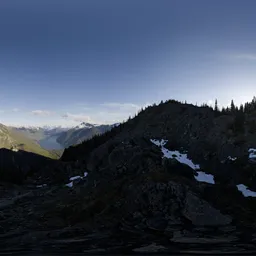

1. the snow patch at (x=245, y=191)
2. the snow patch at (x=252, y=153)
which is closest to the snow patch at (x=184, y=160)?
the snow patch at (x=245, y=191)

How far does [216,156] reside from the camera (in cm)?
9275

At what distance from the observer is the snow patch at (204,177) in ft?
257

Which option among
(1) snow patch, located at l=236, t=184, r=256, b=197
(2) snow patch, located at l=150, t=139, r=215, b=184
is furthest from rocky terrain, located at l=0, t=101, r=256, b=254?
(2) snow patch, located at l=150, t=139, r=215, b=184

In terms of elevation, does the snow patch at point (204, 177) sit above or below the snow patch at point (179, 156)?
below

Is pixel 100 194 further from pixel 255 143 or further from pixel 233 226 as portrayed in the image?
pixel 255 143

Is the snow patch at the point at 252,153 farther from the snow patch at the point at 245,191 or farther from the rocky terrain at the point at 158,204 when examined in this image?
the snow patch at the point at 245,191

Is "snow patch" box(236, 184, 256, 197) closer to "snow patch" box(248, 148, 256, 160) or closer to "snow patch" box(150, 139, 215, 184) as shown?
"snow patch" box(150, 139, 215, 184)

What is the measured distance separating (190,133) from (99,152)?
1464 inches

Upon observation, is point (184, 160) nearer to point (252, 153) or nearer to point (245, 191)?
point (252, 153)

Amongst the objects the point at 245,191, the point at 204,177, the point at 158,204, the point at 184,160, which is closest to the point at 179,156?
the point at 184,160

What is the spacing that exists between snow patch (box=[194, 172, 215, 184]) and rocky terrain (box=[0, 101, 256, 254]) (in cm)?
31

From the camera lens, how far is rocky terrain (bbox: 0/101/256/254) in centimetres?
4034

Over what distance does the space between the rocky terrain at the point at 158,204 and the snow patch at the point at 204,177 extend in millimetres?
308

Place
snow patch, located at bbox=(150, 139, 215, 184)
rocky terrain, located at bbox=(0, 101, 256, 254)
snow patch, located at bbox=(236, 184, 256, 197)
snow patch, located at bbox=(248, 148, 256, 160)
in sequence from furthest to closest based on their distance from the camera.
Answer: snow patch, located at bbox=(248, 148, 256, 160) → snow patch, located at bbox=(150, 139, 215, 184) → snow patch, located at bbox=(236, 184, 256, 197) → rocky terrain, located at bbox=(0, 101, 256, 254)
